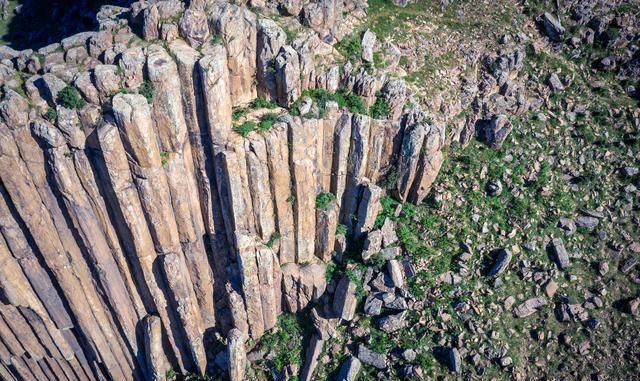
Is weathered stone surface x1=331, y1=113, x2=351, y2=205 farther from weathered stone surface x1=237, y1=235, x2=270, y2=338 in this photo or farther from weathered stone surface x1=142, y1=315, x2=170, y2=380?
weathered stone surface x1=142, y1=315, x2=170, y2=380

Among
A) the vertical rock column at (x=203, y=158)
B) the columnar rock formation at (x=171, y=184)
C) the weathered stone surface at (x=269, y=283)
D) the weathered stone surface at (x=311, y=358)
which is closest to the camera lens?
the columnar rock formation at (x=171, y=184)

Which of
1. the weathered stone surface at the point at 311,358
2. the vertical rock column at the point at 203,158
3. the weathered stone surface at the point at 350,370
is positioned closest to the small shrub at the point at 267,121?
the vertical rock column at the point at 203,158

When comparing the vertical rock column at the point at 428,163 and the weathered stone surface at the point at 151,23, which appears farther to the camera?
the vertical rock column at the point at 428,163

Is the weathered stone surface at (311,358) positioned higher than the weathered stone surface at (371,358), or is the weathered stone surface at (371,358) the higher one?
the weathered stone surface at (371,358)

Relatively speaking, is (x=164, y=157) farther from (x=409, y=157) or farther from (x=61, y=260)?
(x=409, y=157)

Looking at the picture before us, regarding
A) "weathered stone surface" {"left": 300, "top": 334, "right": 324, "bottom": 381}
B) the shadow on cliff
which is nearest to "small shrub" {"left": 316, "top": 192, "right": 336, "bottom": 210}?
"weathered stone surface" {"left": 300, "top": 334, "right": 324, "bottom": 381}

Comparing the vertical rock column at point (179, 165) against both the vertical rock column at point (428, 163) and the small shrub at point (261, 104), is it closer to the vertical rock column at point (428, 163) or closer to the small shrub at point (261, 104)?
the small shrub at point (261, 104)

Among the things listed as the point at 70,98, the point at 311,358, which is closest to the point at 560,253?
the point at 311,358
